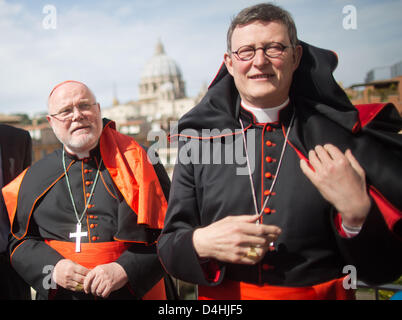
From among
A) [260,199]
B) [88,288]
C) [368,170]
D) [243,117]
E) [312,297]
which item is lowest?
[88,288]

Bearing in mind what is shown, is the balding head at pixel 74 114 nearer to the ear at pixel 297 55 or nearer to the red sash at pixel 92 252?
the red sash at pixel 92 252

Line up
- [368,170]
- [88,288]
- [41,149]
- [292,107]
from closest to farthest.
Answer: [368,170], [292,107], [88,288], [41,149]

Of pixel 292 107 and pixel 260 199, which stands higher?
pixel 292 107

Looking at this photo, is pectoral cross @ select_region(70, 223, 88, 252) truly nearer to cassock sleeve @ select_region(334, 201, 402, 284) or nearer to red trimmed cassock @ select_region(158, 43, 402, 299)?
red trimmed cassock @ select_region(158, 43, 402, 299)

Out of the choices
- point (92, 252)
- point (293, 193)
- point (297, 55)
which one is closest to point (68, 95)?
point (92, 252)

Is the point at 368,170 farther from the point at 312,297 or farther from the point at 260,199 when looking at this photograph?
the point at 312,297

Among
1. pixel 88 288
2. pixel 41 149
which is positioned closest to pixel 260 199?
pixel 88 288

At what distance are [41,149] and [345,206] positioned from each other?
112 ft

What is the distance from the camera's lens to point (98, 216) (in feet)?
8.39

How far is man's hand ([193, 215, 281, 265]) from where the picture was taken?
5.11 feet

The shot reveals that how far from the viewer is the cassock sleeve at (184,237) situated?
→ 169 centimetres

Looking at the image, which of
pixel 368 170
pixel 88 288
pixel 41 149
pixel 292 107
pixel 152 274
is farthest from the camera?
pixel 41 149

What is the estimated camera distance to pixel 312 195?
170cm

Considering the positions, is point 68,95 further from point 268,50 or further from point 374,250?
point 374,250
